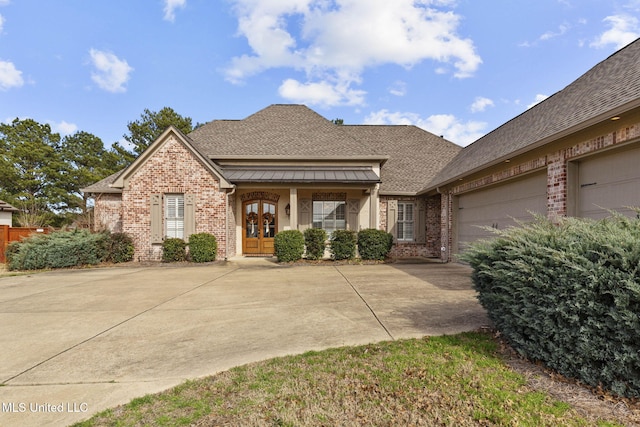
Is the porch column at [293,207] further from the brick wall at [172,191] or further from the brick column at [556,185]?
the brick column at [556,185]

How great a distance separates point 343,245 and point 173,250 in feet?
21.3

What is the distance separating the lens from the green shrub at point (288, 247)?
11383 mm

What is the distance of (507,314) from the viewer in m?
3.43

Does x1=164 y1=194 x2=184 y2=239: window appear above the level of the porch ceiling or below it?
below

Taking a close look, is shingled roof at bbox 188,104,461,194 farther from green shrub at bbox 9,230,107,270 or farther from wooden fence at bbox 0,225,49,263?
wooden fence at bbox 0,225,49,263

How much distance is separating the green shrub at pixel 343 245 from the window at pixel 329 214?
1892 mm

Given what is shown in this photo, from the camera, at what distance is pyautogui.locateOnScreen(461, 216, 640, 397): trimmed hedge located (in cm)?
242

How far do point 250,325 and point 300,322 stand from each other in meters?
0.73

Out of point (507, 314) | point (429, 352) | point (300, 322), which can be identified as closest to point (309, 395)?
point (429, 352)

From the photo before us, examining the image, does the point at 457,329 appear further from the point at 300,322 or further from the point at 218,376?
the point at 218,376

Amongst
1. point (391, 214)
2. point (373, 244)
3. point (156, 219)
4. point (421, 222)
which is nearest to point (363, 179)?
point (391, 214)

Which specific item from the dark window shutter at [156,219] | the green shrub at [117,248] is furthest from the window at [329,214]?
the green shrub at [117,248]

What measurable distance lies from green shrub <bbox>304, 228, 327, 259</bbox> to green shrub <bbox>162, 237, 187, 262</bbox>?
478 cm

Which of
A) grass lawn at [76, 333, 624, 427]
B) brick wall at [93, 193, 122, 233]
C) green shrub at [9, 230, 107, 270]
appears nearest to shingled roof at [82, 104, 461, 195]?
brick wall at [93, 193, 122, 233]
